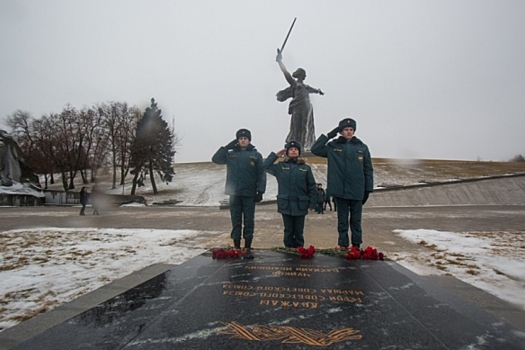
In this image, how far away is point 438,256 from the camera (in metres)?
5.04

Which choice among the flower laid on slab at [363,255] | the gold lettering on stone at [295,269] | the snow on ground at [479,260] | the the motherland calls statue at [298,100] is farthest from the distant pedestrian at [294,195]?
the the motherland calls statue at [298,100]

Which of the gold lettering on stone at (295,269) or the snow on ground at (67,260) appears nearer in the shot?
the gold lettering on stone at (295,269)

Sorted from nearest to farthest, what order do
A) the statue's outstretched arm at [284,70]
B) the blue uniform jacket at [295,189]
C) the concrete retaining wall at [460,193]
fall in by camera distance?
the blue uniform jacket at [295,189]
the concrete retaining wall at [460,193]
the statue's outstretched arm at [284,70]

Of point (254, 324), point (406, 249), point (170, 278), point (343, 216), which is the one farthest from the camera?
point (406, 249)

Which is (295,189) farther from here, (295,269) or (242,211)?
(295,269)

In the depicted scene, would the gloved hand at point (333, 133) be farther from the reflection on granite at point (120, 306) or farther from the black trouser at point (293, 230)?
the reflection on granite at point (120, 306)

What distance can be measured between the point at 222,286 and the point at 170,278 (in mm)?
604

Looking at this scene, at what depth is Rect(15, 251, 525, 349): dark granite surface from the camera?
1.63m

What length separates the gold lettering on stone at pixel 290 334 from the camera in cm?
165

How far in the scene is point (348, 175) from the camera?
4359 mm

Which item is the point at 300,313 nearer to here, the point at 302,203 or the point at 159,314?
the point at 159,314

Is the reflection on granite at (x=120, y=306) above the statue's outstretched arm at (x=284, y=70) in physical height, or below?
below

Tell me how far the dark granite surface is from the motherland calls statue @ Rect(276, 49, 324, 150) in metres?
25.0

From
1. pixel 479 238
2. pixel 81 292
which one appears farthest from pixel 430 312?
pixel 479 238
